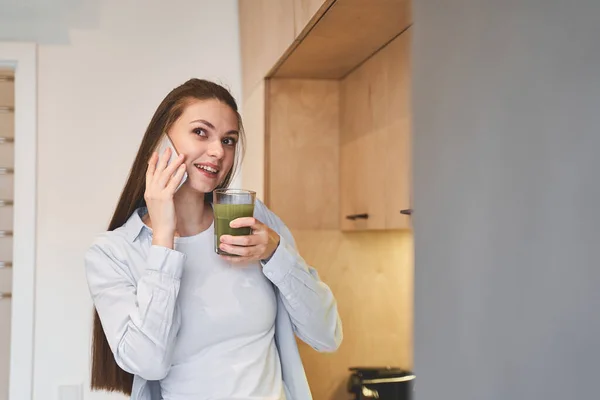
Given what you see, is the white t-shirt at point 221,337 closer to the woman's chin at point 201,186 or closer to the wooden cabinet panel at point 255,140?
the woman's chin at point 201,186

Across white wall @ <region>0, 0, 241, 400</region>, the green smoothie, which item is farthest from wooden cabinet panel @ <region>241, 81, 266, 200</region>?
the green smoothie

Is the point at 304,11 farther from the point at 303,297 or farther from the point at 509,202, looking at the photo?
the point at 509,202

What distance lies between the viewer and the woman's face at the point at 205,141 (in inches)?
59.9

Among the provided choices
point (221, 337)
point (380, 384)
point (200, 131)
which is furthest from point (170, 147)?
point (380, 384)

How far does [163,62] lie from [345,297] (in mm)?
1253

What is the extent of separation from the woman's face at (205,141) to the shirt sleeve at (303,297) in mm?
214

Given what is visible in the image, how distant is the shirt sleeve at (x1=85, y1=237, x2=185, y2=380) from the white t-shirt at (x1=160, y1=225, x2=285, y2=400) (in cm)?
6

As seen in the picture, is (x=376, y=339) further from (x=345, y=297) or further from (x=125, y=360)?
(x=125, y=360)

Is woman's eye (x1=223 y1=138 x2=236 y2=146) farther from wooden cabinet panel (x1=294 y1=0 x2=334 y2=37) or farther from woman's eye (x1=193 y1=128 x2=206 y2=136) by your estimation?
wooden cabinet panel (x1=294 y1=0 x2=334 y2=37)

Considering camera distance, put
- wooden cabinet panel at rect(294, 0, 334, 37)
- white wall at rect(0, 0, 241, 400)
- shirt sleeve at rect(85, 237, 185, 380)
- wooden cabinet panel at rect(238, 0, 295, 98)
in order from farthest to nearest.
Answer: white wall at rect(0, 0, 241, 400) → wooden cabinet panel at rect(238, 0, 295, 98) → wooden cabinet panel at rect(294, 0, 334, 37) → shirt sleeve at rect(85, 237, 185, 380)

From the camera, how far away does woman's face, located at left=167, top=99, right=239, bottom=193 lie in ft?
4.99

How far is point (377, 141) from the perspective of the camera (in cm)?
216

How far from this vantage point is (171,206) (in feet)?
4.78

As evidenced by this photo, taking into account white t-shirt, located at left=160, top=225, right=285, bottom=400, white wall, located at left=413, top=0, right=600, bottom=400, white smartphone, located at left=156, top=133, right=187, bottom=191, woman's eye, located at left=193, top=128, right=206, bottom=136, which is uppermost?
woman's eye, located at left=193, top=128, right=206, bottom=136
